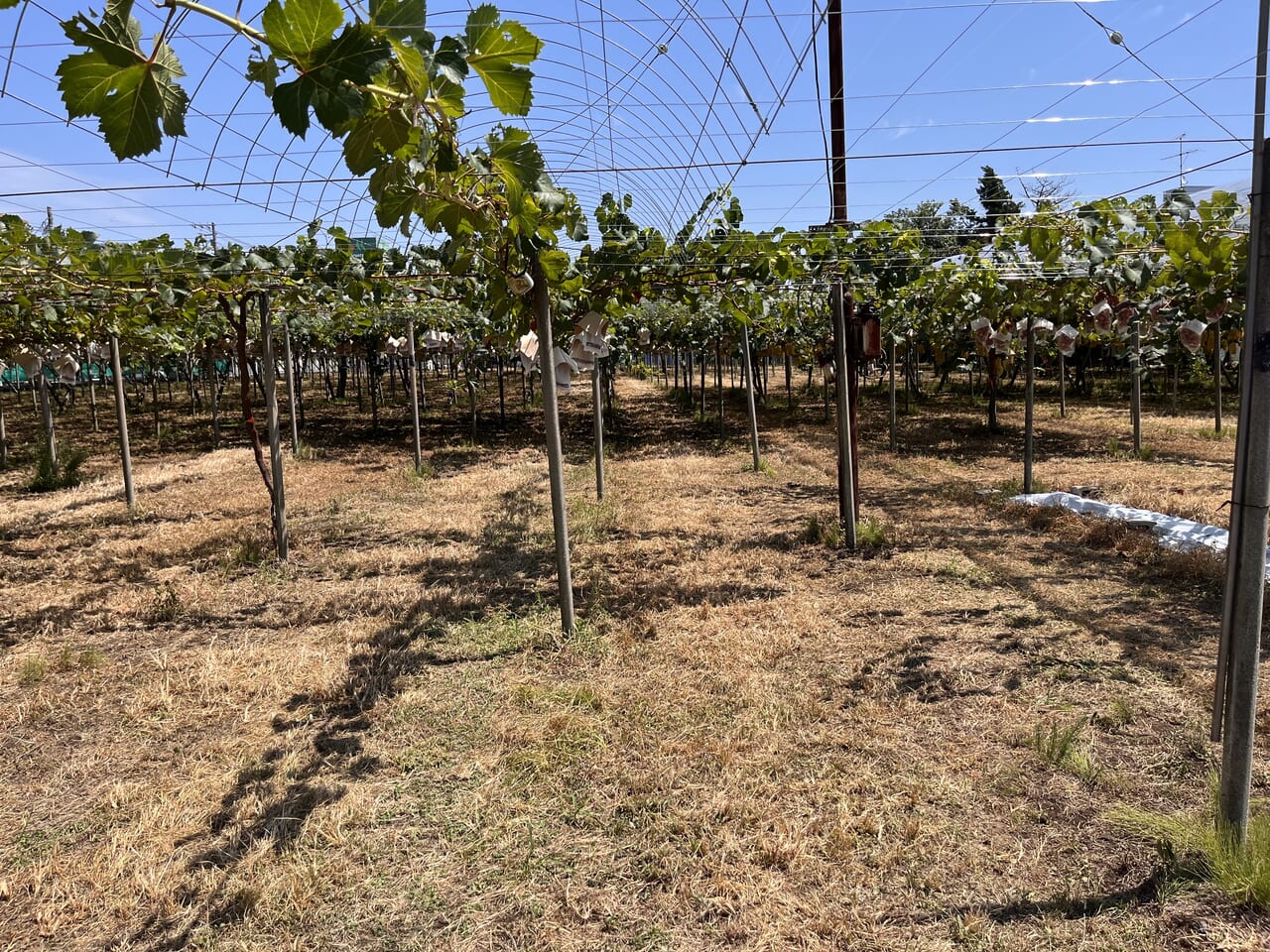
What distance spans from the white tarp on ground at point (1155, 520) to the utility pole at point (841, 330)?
7.82 ft

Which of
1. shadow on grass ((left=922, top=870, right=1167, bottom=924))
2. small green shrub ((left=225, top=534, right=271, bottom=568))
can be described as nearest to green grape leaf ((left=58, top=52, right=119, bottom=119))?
shadow on grass ((left=922, top=870, right=1167, bottom=924))

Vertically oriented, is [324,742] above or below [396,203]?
below

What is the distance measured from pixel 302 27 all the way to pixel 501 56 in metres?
0.59

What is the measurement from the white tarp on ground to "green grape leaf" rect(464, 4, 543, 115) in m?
5.53

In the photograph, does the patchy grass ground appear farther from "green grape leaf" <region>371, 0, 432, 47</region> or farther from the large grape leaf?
"green grape leaf" <region>371, 0, 432, 47</region>

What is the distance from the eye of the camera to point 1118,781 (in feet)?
9.24

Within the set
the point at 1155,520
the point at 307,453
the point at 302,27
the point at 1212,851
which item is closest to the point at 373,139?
the point at 302,27

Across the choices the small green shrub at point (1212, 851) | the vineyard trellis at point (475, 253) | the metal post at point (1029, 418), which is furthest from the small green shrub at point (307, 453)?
the small green shrub at point (1212, 851)

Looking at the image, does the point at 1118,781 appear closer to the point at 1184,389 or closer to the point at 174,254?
the point at 174,254

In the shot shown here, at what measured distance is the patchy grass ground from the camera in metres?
2.30

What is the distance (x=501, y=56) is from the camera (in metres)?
1.90

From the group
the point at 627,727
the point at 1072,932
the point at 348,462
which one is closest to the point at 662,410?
the point at 348,462

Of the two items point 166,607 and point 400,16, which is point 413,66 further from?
point 166,607

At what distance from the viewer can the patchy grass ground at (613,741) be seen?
2.30 meters
